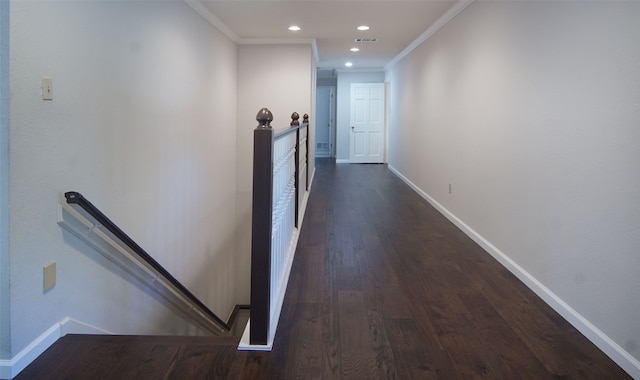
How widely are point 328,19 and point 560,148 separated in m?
3.50

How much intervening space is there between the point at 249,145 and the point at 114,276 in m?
4.21

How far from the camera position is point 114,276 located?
281cm

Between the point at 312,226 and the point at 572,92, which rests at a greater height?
the point at 572,92

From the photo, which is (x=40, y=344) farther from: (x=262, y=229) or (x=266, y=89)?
(x=266, y=89)

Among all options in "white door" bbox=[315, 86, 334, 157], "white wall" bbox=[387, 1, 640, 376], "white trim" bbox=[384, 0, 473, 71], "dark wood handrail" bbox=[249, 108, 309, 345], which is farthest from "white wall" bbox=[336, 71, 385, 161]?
"dark wood handrail" bbox=[249, 108, 309, 345]

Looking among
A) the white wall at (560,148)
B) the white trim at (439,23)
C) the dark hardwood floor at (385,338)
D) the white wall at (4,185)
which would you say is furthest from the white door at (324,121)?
the white wall at (4,185)

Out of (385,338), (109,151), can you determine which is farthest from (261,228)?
(109,151)

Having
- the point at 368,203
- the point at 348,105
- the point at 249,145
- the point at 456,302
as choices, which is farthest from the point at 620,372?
the point at 348,105

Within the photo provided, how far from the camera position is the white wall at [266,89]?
6.78 m

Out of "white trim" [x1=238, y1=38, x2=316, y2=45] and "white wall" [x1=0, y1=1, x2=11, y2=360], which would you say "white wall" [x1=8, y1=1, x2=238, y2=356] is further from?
"white trim" [x1=238, y1=38, x2=316, y2=45]

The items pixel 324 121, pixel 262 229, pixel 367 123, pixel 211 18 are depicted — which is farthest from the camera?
pixel 324 121

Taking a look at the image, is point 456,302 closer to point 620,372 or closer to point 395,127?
point 620,372

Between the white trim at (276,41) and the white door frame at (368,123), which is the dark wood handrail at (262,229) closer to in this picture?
the white trim at (276,41)

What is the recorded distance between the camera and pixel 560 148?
2561 millimetres
